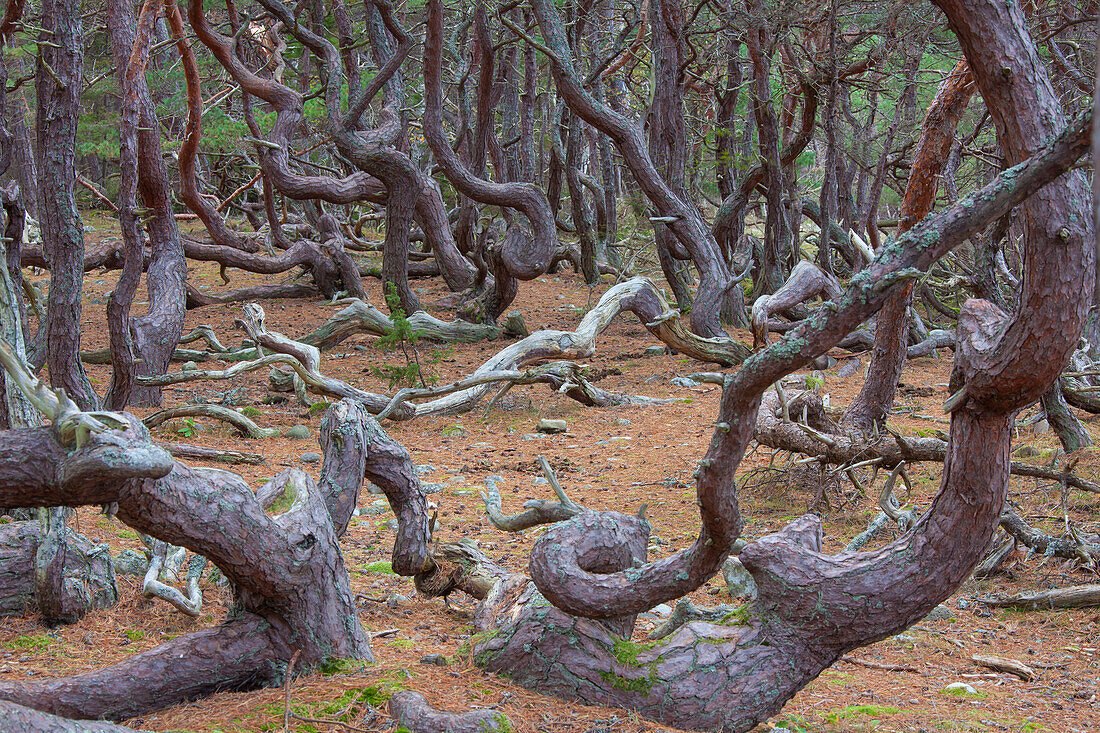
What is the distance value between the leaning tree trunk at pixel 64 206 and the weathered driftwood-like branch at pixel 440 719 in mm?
3938

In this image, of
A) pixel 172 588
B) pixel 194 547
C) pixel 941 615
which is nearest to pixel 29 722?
pixel 194 547

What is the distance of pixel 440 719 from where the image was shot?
8.59 feet

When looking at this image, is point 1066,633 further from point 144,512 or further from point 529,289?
point 529,289

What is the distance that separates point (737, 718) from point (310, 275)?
12223mm

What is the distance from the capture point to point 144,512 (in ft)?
8.62

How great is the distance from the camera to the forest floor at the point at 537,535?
2.96m

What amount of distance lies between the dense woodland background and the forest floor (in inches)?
1.1

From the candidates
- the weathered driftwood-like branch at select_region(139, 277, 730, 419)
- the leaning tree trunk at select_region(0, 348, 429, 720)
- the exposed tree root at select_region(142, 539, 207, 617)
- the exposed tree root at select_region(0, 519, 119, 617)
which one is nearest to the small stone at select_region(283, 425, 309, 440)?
the weathered driftwood-like branch at select_region(139, 277, 730, 419)

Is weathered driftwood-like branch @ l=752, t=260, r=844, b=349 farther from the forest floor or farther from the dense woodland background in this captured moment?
the forest floor

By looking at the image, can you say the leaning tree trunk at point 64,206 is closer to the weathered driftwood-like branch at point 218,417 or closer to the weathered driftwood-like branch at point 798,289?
the weathered driftwood-like branch at point 218,417

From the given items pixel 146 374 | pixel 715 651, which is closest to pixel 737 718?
pixel 715 651

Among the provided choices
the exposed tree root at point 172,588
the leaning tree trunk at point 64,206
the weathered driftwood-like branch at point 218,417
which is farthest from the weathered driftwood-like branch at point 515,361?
the exposed tree root at point 172,588

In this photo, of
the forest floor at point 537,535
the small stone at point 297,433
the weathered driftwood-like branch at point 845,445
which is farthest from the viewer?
the small stone at point 297,433

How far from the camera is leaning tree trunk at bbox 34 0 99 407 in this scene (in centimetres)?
565
